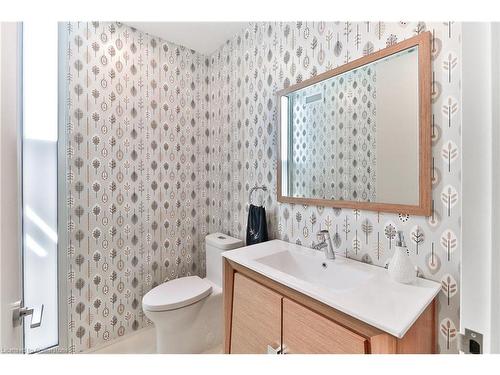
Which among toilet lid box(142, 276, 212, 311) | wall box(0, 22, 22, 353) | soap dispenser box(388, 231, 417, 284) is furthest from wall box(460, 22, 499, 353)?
toilet lid box(142, 276, 212, 311)

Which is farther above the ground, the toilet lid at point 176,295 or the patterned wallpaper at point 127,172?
the patterned wallpaper at point 127,172

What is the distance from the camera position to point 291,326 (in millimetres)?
1026

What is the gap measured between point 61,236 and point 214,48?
1856 millimetres

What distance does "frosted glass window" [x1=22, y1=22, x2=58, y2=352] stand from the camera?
1.52 metres

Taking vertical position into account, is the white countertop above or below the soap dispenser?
below

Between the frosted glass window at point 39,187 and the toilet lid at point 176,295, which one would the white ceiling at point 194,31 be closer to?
the frosted glass window at point 39,187

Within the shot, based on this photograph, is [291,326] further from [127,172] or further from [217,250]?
[127,172]

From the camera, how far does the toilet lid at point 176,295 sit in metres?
1.54

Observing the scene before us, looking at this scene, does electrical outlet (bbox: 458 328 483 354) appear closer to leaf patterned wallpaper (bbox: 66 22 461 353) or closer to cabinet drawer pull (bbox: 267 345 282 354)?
leaf patterned wallpaper (bbox: 66 22 461 353)

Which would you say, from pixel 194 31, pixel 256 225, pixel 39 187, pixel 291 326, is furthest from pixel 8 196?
pixel 194 31

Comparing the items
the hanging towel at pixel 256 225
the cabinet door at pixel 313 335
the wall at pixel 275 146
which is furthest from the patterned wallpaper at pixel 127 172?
the cabinet door at pixel 313 335

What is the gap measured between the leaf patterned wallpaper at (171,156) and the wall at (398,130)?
0.10m

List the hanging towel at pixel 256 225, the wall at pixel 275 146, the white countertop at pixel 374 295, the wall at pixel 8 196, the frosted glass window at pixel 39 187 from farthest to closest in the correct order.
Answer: the hanging towel at pixel 256 225 → the frosted glass window at pixel 39 187 → the wall at pixel 275 146 → the white countertop at pixel 374 295 → the wall at pixel 8 196
